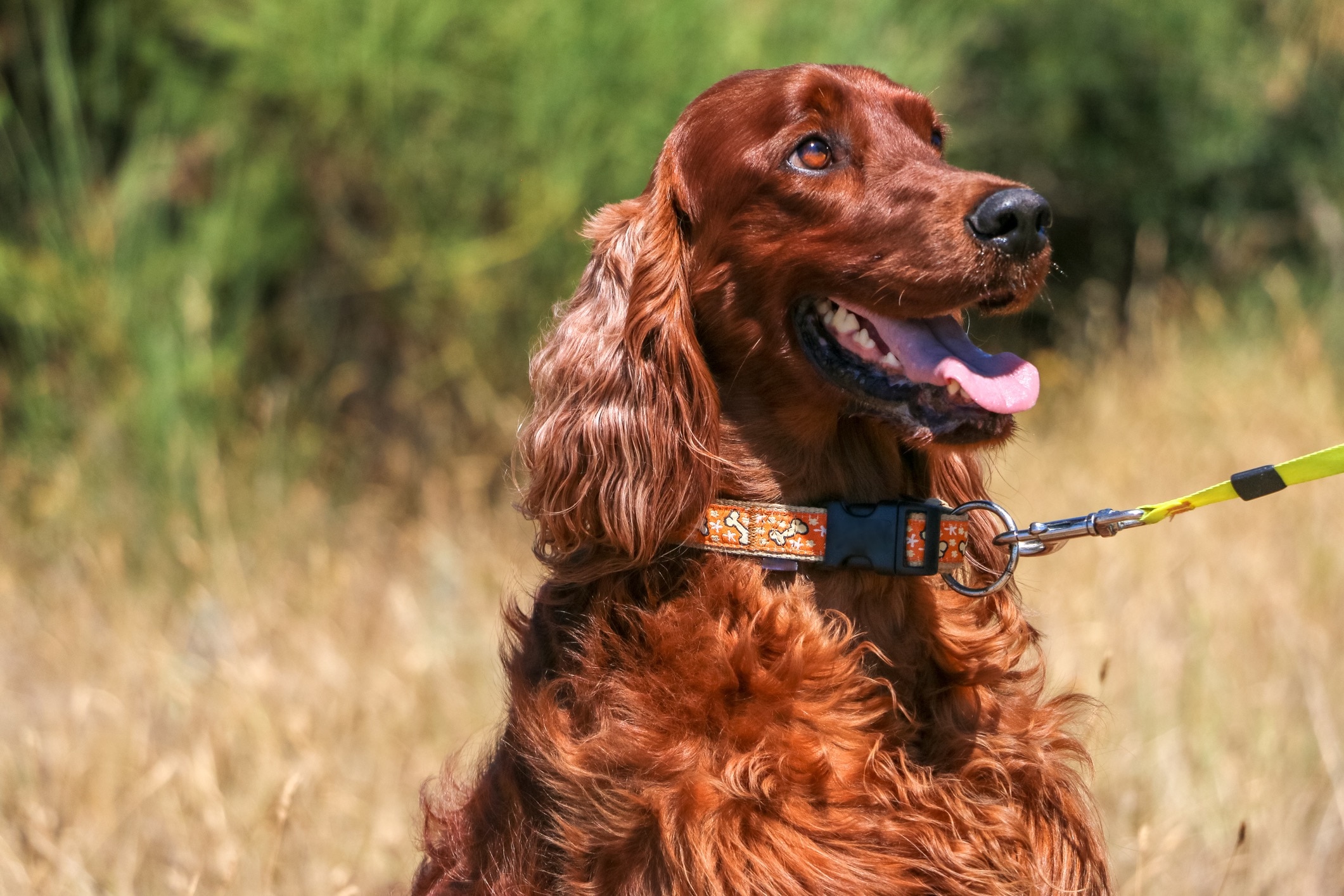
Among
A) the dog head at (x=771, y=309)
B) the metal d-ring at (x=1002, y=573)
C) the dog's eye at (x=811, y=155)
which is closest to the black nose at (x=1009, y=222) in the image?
the dog head at (x=771, y=309)

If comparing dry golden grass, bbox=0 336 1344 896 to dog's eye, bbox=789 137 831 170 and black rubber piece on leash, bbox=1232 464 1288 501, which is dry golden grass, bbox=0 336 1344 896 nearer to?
black rubber piece on leash, bbox=1232 464 1288 501

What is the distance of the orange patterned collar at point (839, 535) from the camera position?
220 centimetres

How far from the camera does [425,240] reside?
22.1 feet

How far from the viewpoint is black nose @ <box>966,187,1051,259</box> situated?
217cm

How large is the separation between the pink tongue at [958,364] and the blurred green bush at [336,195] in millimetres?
3564

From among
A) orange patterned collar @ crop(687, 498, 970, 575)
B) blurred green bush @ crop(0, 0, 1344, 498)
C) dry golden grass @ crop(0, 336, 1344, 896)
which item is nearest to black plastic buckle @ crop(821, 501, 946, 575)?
orange patterned collar @ crop(687, 498, 970, 575)

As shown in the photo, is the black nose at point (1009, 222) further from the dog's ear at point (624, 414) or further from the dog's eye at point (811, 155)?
the dog's ear at point (624, 414)

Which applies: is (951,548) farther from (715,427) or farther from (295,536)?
(295,536)

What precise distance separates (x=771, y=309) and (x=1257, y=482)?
2.80 ft

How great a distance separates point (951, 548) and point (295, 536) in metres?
3.96

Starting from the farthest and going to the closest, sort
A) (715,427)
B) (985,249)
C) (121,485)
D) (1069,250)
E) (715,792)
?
(1069,250), (121,485), (715,427), (985,249), (715,792)

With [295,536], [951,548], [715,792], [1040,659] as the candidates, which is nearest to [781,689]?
[715,792]

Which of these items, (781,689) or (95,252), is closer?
(781,689)

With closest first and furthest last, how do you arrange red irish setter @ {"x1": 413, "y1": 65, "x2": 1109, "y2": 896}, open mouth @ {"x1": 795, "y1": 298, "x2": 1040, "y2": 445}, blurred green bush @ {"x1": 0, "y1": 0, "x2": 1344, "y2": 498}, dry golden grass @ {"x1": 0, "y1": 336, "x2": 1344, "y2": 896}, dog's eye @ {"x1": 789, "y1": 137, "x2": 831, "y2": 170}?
red irish setter @ {"x1": 413, "y1": 65, "x2": 1109, "y2": 896}, open mouth @ {"x1": 795, "y1": 298, "x2": 1040, "y2": 445}, dog's eye @ {"x1": 789, "y1": 137, "x2": 831, "y2": 170}, dry golden grass @ {"x1": 0, "y1": 336, "x2": 1344, "y2": 896}, blurred green bush @ {"x1": 0, "y1": 0, "x2": 1344, "y2": 498}
